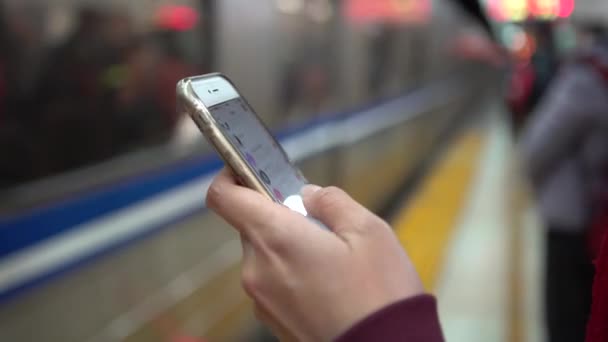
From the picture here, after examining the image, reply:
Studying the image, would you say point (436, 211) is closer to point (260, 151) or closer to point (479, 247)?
point (479, 247)

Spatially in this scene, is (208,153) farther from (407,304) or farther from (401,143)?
(401,143)

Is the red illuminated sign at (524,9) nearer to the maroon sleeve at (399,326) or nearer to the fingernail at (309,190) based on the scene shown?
the fingernail at (309,190)

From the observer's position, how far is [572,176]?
8.67ft

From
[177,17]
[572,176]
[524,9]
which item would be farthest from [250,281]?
[524,9]

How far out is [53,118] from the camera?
6.37 ft

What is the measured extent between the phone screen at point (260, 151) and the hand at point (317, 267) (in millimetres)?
73

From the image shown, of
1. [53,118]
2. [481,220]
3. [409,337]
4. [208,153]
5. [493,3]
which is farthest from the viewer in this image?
[493,3]

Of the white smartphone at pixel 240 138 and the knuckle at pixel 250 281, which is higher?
the white smartphone at pixel 240 138

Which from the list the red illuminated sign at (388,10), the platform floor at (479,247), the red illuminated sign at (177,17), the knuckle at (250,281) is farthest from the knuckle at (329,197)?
the red illuminated sign at (388,10)

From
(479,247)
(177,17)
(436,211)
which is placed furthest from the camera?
(436,211)

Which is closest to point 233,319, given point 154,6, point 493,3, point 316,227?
point 154,6

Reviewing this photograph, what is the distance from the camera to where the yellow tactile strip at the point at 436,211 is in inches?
181

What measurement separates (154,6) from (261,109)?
0.95m

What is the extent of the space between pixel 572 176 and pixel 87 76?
173 centimetres
